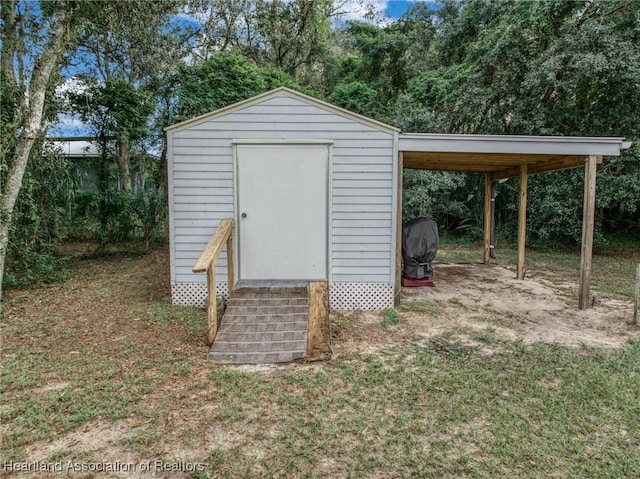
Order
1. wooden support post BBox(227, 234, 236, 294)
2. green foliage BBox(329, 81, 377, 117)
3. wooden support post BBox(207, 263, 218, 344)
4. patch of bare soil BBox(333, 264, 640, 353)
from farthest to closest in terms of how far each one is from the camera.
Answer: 1. green foliage BBox(329, 81, 377, 117)
2. wooden support post BBox(227, 234, 236, 294)
3. patch of bare soil BBox(333, 264, 640, 353)
4. wooden support post BBox(207, 263, 218, 344)

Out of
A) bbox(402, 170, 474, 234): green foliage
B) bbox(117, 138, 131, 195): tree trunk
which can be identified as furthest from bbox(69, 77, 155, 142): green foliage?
bbox(402, 170, 474, 234): green foliage

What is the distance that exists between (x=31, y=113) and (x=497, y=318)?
254 inches

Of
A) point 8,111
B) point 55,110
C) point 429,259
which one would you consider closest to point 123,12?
point 55,110

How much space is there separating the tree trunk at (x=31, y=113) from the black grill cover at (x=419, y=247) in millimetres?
5357

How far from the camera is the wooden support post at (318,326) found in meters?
3.26

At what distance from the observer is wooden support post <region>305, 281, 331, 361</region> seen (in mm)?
3264

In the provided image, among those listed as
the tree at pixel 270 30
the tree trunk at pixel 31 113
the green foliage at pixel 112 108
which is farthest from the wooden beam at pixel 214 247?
the tree at pixel 270 30

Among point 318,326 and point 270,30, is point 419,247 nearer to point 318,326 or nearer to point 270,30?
point 318,326

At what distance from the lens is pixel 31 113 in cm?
481

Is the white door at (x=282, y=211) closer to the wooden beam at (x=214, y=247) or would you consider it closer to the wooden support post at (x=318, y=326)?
the wooden beam at (x=214, y=247)

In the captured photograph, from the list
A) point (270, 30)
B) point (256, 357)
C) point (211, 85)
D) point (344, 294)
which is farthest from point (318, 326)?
point (270, 30)

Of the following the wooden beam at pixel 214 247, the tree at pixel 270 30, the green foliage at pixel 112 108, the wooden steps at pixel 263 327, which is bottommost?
the wooden steps at pixel 263 327

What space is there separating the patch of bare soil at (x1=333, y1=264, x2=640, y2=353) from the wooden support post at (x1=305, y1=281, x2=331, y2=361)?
223 mm

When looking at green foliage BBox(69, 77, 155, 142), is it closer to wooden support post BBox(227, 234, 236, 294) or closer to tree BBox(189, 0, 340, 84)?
wooden support post BBox(227, 234, 236, 294)
